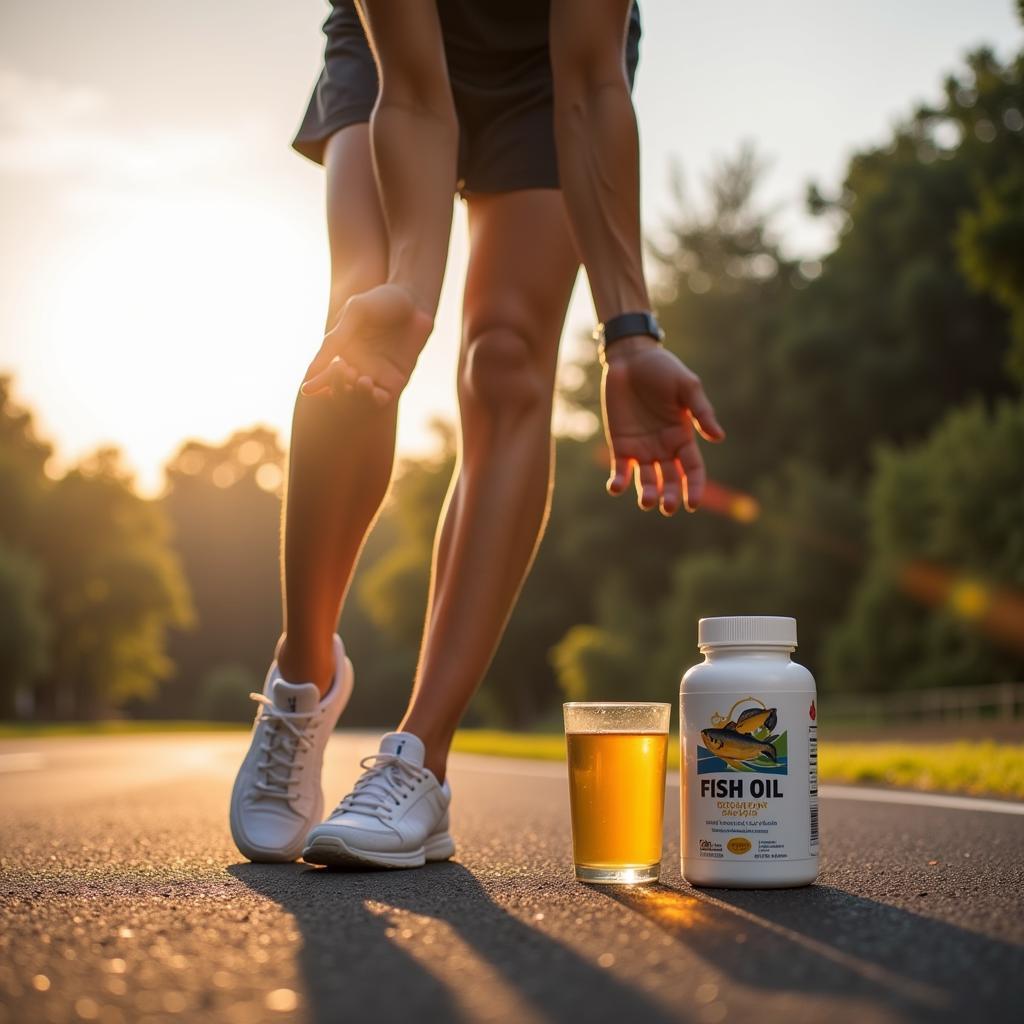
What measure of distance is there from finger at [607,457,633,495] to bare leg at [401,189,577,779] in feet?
1.32

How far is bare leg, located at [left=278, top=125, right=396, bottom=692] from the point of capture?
8.48ft

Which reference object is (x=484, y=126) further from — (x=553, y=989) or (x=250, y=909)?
(x=553, y=989)

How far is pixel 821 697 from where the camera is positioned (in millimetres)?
33781

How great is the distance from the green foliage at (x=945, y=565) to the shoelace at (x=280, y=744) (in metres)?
23.9

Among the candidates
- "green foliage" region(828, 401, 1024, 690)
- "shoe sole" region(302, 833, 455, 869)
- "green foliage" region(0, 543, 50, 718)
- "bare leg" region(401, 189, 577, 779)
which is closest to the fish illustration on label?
"shoe sole" region(302, 833, 455, 869)

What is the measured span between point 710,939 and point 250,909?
23.8 inches

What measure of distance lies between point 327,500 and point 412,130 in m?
0.76

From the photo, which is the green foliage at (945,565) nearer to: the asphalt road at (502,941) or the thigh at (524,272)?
the thigh at (524,272)

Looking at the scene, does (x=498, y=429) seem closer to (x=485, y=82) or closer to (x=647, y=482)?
(x=647, y=482)

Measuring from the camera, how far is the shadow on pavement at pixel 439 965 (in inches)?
44.5

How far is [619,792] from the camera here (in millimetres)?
2033

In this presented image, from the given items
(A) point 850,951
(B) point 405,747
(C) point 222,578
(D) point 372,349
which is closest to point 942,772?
(B) point 405,747

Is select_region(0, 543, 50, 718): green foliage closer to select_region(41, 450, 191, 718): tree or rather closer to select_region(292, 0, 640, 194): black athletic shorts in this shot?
select_region(41, 450, 191, 718): tree

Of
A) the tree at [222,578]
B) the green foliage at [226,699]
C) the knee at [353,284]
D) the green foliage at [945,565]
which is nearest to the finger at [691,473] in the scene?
the knee at [353,284]
